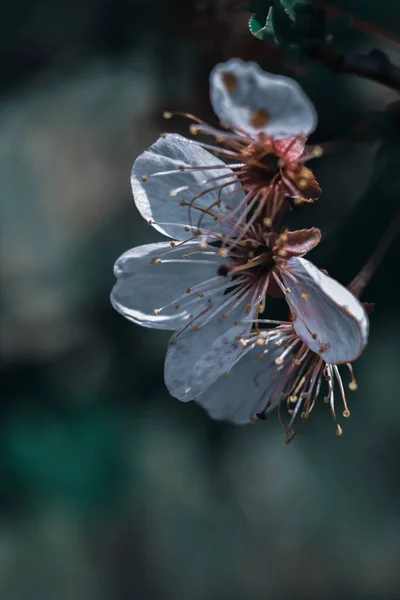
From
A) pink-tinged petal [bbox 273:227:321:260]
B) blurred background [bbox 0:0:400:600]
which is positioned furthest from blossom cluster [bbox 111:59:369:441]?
blurred background [bbox 0:0:400:600]

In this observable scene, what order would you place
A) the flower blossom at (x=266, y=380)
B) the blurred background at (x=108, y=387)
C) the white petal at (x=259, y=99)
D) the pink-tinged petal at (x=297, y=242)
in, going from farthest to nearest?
the blurred background at (x=108, y=387) → the flower blossom at (x=266, y=380) → the pink-tinged petal at (x=297, y=242) → the white petal at (x=259, y=99)

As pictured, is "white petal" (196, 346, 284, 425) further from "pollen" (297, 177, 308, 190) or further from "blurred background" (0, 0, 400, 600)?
"blurred background" (0, 0, 400, 600)

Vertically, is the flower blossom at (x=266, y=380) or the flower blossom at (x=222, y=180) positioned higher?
the flower blossom at (x=222, y=180)

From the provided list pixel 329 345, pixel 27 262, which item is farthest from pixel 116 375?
pixel 329 345

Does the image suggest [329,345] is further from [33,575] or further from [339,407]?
[33,575]

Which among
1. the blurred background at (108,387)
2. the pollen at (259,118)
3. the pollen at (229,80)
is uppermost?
the pollen at (229,80)

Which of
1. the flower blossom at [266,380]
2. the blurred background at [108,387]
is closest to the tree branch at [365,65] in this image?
the flower blossom at [266,380]

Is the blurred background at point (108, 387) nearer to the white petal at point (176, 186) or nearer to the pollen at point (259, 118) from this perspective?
the white petal at point (176, 186)
